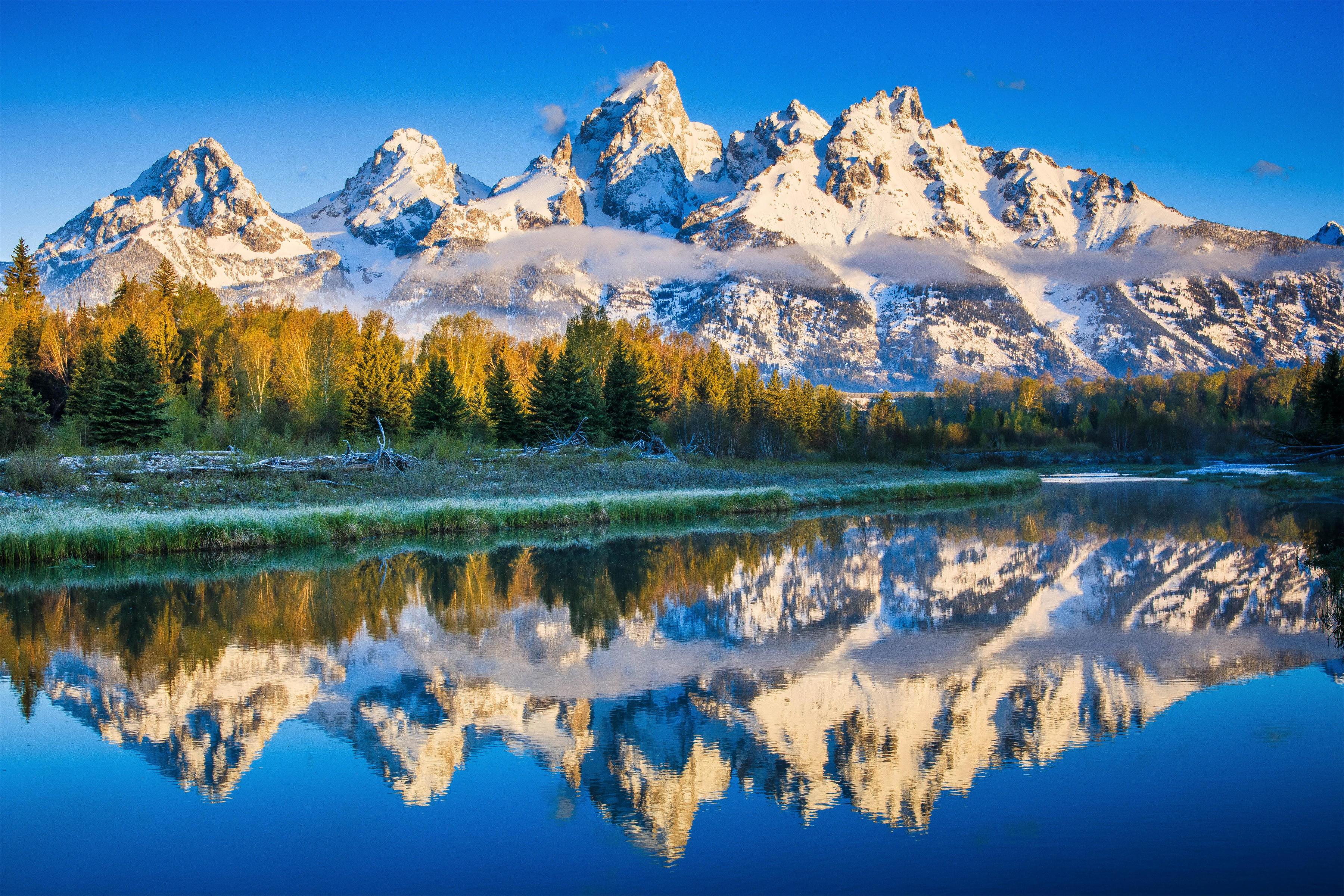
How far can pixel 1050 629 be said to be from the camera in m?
12.2

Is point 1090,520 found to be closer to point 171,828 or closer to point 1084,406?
point 171,828

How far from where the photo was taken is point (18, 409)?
137 feet

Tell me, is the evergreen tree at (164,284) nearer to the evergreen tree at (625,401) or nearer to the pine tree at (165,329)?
the pine tree at (165,329)

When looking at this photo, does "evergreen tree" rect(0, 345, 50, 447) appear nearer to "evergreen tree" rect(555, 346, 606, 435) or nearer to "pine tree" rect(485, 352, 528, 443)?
"pine tree" rect(485, 352, 528, 443)

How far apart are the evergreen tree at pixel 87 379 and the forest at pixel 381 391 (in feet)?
0.59

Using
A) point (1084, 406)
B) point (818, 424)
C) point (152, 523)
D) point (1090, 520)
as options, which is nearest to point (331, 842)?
point (152, 523)

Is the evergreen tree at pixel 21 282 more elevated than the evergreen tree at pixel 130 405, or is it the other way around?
the evergreen tree at pixel 21 282

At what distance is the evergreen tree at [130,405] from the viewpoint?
1475 inches

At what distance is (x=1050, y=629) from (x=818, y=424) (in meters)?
78.5

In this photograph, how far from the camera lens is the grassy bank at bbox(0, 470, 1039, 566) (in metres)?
19.7

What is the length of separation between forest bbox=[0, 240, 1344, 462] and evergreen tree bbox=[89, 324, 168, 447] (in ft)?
0.30

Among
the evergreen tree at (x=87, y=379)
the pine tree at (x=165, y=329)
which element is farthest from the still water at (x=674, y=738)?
the pine tree at (x=165, y=329)

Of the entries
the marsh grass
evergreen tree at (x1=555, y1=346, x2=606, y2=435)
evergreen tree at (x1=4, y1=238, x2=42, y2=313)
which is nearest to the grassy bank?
the marsh grass

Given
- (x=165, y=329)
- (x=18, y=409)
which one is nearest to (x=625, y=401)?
(x=165, y=329)
